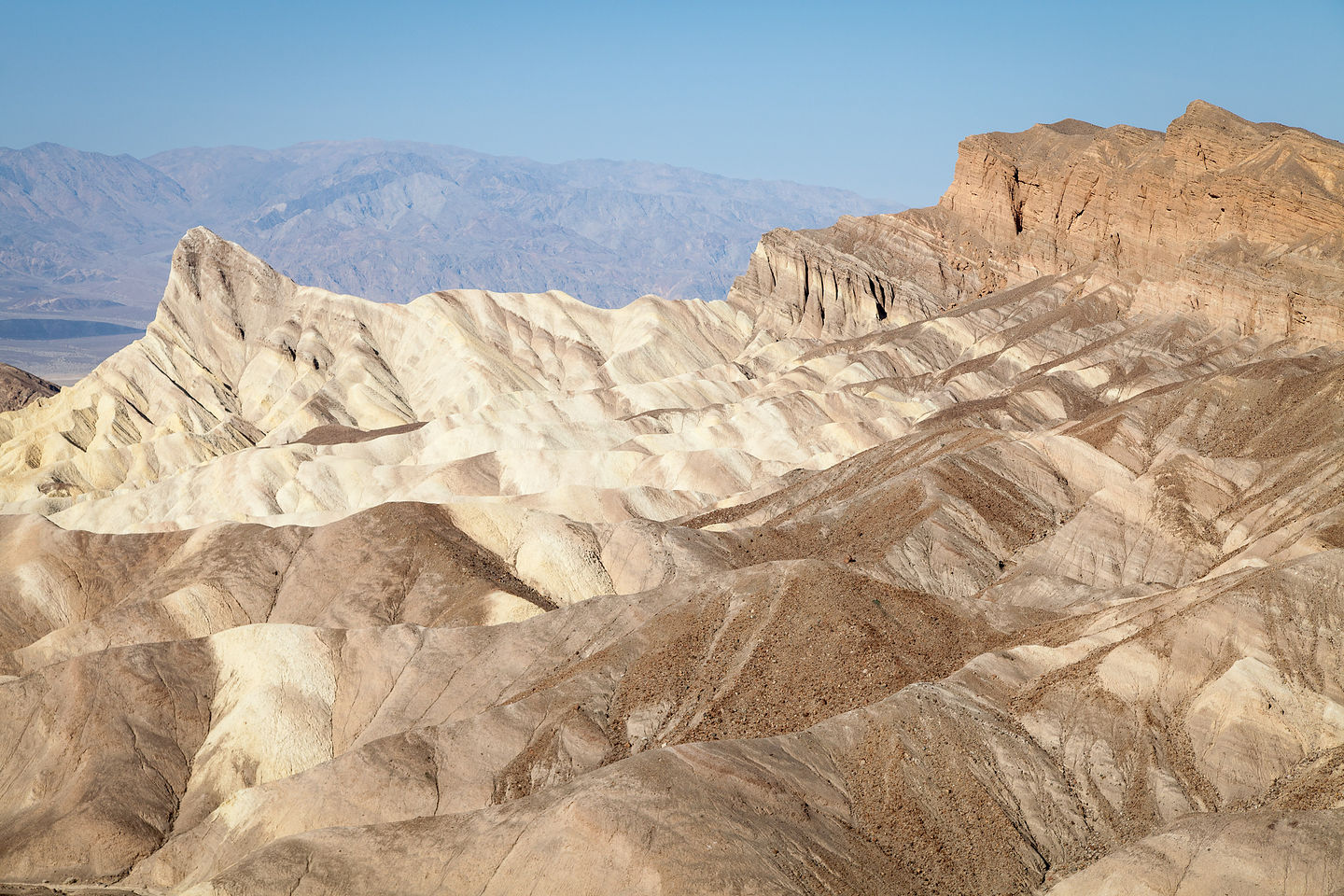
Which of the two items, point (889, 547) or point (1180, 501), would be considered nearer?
point (889, 547)

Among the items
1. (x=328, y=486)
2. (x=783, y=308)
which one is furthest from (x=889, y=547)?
(x=783, y=308)

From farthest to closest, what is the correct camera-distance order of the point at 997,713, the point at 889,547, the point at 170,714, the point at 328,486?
the point at 328,486 < the point at 889,547 < the point at 170,714 < the point at 997,713

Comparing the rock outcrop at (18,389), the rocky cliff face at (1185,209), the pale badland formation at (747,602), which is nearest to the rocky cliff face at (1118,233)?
the rocky cliff face at (1185,209)

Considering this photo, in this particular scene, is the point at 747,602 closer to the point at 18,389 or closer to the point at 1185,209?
the point at 1185,209

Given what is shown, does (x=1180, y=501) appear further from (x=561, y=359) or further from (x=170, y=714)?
(x=561, y=359)

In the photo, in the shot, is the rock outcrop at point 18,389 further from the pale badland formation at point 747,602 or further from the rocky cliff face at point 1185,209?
the rocky cliff face at point 1185,209
